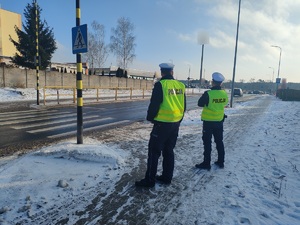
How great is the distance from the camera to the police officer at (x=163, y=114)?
12.6 ft

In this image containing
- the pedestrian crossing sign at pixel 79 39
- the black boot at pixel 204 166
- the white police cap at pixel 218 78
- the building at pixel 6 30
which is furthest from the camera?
the building at pixel 6 30

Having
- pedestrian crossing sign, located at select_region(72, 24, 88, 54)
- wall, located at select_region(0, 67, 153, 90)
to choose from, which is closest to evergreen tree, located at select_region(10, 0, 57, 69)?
wall, located at select_region(0, 67, 153, 90)

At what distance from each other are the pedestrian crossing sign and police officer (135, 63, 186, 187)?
241 centimetres

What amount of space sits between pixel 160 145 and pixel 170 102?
72 centimetres

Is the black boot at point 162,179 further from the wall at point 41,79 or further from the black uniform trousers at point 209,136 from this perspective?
the wall at point 41,79

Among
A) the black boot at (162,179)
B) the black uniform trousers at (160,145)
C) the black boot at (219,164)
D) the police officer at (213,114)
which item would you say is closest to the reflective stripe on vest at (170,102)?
the black uniform trousers at (160,145)

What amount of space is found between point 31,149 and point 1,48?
62.8 m

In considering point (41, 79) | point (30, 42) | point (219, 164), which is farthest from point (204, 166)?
point (30, 42)

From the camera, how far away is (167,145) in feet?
13.7

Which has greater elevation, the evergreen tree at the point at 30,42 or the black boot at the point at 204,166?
the evergreen tree at the point at 30,42

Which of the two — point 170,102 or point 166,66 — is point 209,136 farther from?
point 166,66

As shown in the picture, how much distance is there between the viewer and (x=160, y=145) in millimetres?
3969

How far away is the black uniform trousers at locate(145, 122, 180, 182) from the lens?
3938 mm

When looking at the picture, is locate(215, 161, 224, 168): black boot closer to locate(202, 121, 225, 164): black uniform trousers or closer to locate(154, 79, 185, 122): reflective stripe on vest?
locate(202, 121, 225, 164): black uniform trousers
